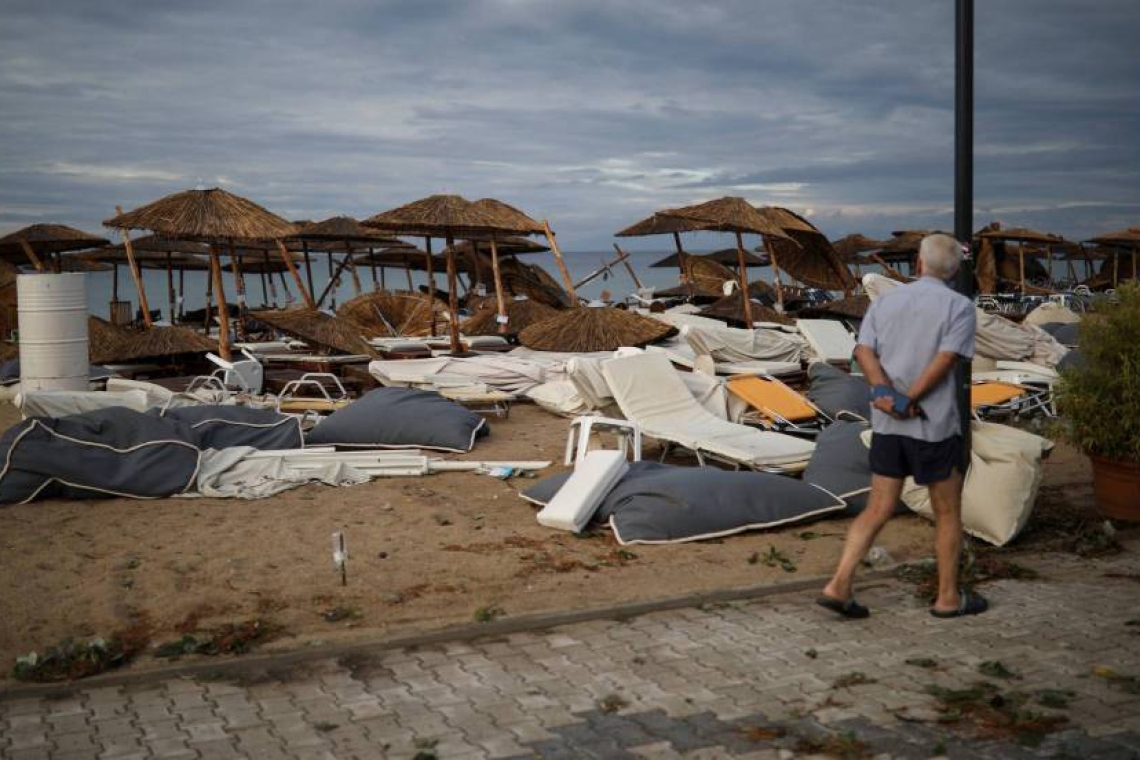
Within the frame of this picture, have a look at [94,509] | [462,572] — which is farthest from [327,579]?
Answer: [94,509]

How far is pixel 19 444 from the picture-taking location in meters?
6.89

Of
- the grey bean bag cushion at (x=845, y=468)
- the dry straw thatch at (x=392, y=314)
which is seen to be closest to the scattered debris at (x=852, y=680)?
the grey bean bag cushion at (x=845, y=468)

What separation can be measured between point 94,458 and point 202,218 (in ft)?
19.8

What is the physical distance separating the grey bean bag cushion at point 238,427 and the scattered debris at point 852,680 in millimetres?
Answer: 5163

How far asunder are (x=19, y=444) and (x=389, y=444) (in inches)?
103

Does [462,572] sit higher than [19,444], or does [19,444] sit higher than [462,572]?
[19,444]

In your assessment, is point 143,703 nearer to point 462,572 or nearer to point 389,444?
point 462,572

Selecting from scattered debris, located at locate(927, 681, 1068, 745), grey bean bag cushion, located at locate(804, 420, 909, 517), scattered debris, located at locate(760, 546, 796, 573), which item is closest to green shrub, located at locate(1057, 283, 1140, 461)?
grey bean bag cushion, located at locate(804, 420, 909, 517)

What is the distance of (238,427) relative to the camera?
7.97 metres

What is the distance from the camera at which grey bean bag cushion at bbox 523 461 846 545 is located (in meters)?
5.76

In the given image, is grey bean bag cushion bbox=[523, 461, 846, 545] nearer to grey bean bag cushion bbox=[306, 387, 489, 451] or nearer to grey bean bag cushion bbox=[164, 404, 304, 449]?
grey bean bag cushion bbox=[306, 387, 489, 451]

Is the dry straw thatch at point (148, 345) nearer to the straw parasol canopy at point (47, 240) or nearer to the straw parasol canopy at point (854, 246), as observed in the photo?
the straw parasol canopy at point (47, 240)

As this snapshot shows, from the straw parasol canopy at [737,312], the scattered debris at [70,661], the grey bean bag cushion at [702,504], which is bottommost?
the scattered debris at [70,661]

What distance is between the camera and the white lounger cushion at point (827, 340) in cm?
1206
